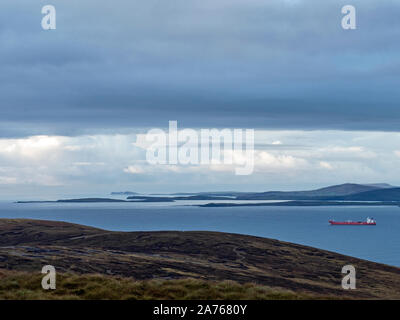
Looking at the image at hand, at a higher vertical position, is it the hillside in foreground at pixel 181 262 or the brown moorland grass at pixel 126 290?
the brown moorland grass at pixel 126 290

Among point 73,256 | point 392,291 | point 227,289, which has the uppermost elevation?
point 227,289

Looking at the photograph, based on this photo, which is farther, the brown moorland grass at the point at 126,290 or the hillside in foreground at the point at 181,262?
the hillside in foreground at the point at 181,262

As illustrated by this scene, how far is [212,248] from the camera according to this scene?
91.7m

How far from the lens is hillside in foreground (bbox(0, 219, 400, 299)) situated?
54.4 m

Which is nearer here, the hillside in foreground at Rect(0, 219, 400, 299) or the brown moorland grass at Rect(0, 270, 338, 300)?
the brown moorland grass at Rect(0, 270, 338, 300)

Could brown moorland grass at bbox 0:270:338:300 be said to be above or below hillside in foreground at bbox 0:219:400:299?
above

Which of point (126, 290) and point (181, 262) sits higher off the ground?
point (126, 290)

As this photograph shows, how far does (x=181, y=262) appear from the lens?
2793 inches

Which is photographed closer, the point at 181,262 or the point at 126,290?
the point at 126,290

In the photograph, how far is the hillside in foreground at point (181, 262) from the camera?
54.4m
